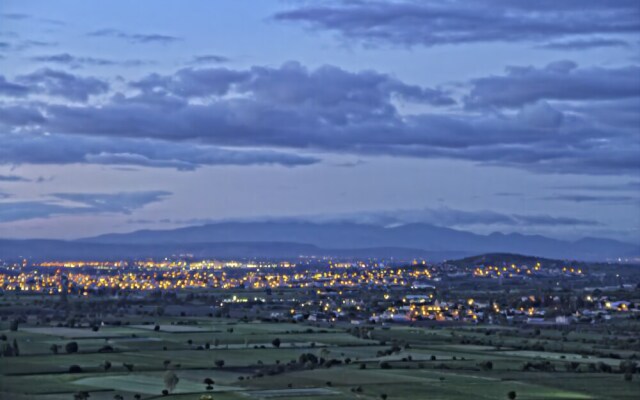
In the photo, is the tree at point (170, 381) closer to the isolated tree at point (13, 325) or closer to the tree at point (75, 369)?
the tree at point (75, 369)

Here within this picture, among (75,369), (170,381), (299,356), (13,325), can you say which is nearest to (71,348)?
(75,369)

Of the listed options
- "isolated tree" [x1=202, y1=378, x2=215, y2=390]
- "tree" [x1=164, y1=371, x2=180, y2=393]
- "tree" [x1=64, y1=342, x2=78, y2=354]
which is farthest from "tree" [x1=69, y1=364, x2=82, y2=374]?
"tree" [x1=64, y1=342, x2=78, y2=354]

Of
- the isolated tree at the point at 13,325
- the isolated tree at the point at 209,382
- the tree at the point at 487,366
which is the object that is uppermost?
the isolated tree at the point at 13,325

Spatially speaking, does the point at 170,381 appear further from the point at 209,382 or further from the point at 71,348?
the point at 71,348

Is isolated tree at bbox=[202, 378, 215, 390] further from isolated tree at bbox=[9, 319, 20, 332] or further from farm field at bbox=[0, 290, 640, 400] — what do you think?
isolated tree at bbox=[9, 319, 20, 332]

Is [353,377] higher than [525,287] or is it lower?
lower

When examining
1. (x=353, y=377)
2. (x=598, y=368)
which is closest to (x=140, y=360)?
(x=353, y=377)

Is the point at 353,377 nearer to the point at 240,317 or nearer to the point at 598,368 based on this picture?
the point at 598,368

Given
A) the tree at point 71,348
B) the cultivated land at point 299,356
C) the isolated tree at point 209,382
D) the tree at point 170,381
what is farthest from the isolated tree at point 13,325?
the tree at point 170,381
